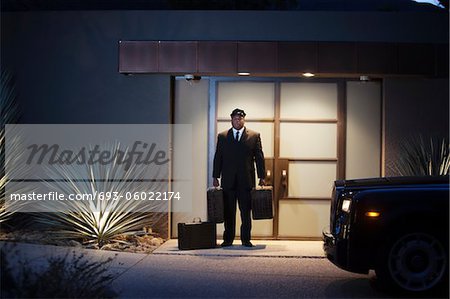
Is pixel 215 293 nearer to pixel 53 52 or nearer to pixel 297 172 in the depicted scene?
pixel 297 172

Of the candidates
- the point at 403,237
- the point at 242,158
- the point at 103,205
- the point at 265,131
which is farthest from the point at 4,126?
the point at 403,237

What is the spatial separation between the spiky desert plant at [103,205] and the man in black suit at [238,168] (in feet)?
3.99

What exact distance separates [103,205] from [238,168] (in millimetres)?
2155

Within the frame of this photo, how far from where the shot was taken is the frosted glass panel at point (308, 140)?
11820 mm

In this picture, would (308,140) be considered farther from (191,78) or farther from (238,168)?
(191,78)

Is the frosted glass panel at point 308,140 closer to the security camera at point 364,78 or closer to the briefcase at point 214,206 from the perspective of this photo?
the security camera at point 364,78

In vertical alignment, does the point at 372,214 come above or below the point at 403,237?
above

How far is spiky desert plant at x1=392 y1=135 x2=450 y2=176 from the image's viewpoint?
37.0 feet

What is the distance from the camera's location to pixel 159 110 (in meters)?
11.7

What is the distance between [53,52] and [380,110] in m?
5.57

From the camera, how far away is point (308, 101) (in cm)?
1188

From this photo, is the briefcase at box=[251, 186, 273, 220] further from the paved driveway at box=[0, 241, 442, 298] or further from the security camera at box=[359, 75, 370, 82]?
the security camera at box=[359, 75, 370, 82]

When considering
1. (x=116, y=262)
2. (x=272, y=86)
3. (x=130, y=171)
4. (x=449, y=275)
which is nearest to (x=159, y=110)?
(x=130, y=171)

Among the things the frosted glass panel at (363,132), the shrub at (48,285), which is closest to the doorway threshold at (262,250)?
the frosted glass panel at (363,132)
